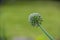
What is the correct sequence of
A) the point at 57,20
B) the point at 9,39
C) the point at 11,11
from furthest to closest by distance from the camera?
the point at 11,11 → the point at 57,20 → the point at 9,39

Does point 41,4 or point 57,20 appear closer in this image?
point 57,20

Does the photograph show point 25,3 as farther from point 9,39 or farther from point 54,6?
point 9,39

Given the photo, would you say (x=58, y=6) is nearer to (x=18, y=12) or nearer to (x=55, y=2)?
(x=55, y=2)

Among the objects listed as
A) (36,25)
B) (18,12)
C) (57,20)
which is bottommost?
(36,25)

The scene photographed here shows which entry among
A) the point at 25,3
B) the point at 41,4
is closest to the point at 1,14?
the point at 25,3

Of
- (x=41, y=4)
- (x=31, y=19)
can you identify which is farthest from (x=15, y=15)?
(x=31, y=19)

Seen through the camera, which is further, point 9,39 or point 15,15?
point 15,15

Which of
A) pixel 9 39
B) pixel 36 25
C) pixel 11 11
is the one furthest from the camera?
pixel 11 11

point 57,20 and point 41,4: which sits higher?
point 41,4

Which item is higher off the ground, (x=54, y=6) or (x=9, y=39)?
(x=54, y=6)

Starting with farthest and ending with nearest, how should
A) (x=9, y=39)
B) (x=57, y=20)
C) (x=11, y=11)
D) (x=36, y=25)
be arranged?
(x=11, y=11)
(x=57, y=20)
(x=9, y=39)
(x=36, y=25)
